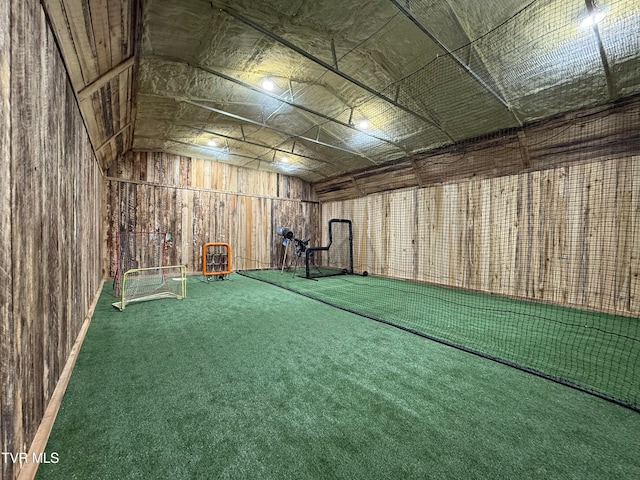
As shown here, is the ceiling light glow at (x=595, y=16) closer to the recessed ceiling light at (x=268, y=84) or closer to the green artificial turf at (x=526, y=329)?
the green artificial turf at (x=526, y=329)

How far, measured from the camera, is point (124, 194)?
6316 millimetres

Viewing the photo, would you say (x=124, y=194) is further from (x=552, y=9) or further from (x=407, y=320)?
(x=552, y=9)

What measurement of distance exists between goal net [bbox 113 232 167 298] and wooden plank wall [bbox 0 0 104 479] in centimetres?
484

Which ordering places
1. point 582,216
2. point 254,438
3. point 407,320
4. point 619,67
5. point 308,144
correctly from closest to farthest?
point 254,438 → point 619,67 → point 407,320 → point 582,216 → point 308,144

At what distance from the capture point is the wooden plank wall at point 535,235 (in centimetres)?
384

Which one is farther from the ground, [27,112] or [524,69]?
[524,69]

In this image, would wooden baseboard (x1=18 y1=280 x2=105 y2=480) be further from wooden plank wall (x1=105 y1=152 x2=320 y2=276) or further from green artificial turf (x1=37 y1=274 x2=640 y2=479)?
wooden plank wall (x1=105 y1=152 x2=320 y2=276)

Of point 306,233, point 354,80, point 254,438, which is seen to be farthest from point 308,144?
point 254,438

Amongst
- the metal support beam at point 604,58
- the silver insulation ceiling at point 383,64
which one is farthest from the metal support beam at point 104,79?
the metal support beam at point 604,58

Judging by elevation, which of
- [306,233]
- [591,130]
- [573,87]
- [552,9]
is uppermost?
[552,9]

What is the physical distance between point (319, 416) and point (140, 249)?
6739mm

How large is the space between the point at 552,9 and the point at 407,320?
3.76 meters

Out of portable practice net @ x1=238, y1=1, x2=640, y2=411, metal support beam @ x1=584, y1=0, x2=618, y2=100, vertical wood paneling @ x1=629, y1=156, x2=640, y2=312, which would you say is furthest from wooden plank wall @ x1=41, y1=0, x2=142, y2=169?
vertical wood paneling @ x1=629, y1=156, x2=640, y2=312

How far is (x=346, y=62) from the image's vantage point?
11.4 ft
